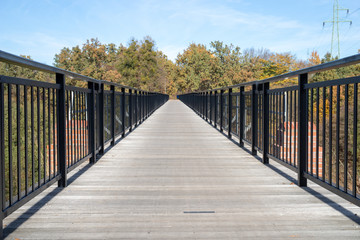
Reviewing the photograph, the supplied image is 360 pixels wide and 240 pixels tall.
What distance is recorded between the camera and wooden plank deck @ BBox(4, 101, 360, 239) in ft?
8.84

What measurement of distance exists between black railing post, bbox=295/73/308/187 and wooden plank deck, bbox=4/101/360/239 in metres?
0.17

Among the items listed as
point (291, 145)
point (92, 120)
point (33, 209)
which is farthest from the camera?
point (291, 145)

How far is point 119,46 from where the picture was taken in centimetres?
8812

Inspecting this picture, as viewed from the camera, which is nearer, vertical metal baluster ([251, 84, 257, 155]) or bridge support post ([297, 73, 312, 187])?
bridge support post ([297, 73, 312, 187])

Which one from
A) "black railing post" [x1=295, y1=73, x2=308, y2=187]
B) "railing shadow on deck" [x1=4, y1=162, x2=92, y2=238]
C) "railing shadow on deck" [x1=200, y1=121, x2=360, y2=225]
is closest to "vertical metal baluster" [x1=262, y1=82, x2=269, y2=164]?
"railing shadow on deck" [x1=200, y1=121, x2=360, y2=225]

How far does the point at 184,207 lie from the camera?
329 centimetres

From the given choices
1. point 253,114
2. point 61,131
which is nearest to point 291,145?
point 253,114

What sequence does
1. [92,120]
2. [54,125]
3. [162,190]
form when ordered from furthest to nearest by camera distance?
[92,120]
[54,125]
[162,190]

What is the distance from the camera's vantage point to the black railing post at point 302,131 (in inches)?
156

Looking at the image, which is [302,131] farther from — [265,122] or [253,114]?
[253,114]

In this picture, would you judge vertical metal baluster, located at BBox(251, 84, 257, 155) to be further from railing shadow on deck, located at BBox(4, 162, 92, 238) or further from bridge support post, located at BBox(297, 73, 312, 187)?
railing shadow on deck, located at BBox(4, 162, 92, 238)

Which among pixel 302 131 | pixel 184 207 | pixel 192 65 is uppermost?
pixel 192 65

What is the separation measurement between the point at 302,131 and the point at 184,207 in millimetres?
1680

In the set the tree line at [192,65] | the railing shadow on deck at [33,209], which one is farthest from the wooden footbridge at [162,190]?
the tree line at [192,65]
